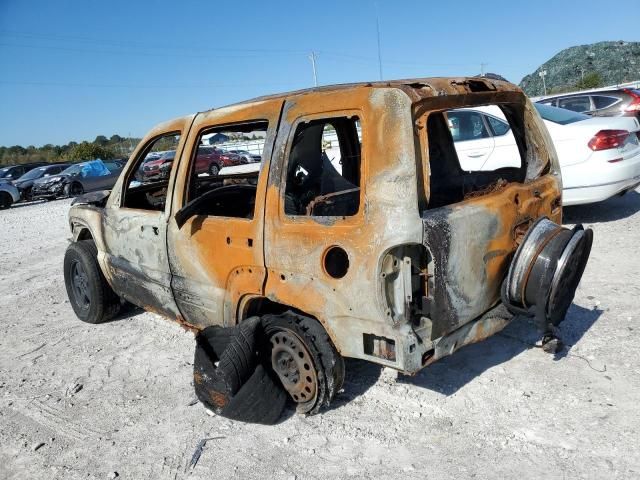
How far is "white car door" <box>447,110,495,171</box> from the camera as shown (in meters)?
6.98

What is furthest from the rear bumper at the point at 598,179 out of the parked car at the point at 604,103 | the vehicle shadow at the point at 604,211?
the parked car at the point at 604,103

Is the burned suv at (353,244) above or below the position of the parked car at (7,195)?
above

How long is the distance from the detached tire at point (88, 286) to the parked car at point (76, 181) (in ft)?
54.4

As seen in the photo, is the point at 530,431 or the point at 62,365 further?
the point at 62,365

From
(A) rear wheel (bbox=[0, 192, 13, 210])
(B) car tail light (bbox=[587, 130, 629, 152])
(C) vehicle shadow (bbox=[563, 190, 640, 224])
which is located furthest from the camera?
(A) rear wheel (bbox=[0, 192, 13, 210])

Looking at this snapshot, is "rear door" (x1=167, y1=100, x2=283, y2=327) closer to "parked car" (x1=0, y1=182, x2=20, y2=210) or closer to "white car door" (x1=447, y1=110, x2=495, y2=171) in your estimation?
"white car door" (x1=447, y1=110, x2=495, y2=171)

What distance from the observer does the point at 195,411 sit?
339 centimetres

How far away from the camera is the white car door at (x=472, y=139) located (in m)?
6.98

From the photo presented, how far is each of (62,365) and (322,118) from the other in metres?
3.12

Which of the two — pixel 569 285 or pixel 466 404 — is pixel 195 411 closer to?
pixel 466 404

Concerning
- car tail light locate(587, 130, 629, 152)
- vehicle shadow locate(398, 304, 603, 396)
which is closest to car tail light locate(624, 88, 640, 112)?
car tail light locate(587, 130, 629, 152)

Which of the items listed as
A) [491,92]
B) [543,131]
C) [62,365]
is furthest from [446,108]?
[62,365]

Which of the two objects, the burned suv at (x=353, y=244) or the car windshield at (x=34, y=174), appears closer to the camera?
the burned suv at (x=353, y=244)

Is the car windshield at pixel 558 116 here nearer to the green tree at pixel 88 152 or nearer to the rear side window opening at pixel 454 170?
the rear side window opening at pixel 454 170
